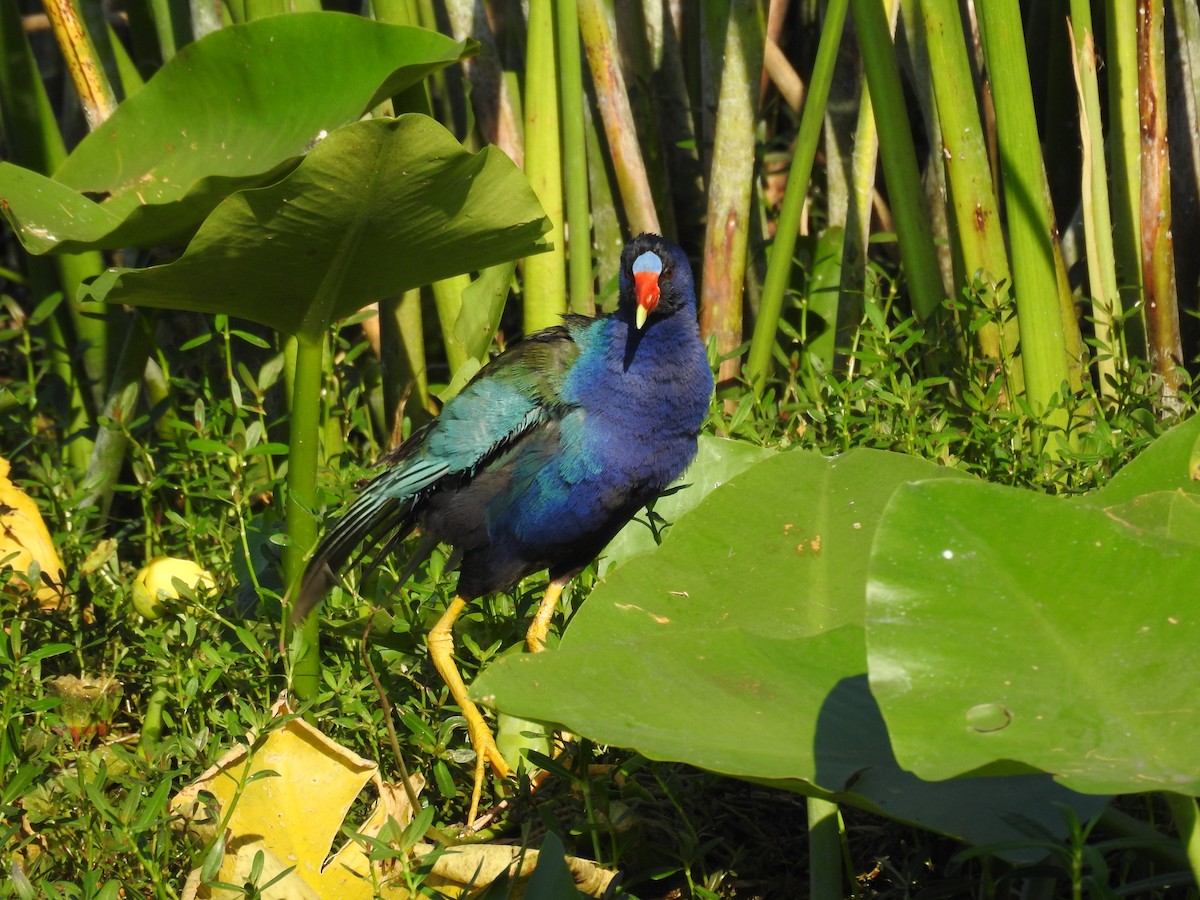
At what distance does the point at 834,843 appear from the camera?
1.36 metres

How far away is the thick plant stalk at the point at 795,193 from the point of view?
2.34m

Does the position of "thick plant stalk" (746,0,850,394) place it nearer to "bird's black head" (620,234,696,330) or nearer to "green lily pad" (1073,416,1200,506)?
"bird's black head" (620,234,696,330)

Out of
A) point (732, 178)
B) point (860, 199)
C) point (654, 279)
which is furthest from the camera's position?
point (860, 199)

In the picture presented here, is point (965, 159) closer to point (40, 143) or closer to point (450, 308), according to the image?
point (450, 308)

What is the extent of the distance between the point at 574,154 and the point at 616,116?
0.31m

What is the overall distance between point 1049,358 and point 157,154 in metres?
1.49

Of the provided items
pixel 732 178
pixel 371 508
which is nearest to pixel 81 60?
pixel 371 508

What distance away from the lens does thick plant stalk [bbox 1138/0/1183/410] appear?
243cm

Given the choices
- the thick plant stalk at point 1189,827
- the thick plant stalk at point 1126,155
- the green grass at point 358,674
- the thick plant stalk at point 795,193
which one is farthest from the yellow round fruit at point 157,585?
the thick plant stalk at point 1126,155

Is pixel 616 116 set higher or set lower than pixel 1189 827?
higher

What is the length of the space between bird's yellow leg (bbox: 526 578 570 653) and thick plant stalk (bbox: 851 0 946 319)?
84 cm

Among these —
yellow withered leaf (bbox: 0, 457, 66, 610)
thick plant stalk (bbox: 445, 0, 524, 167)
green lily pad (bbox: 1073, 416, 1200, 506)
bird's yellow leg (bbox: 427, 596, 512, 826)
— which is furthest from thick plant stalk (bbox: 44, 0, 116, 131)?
green lily pad (bbox: 1073, 416, 1200, 506)

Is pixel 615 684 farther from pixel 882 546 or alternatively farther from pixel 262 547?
pixel 262 547

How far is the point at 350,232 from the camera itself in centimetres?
175
